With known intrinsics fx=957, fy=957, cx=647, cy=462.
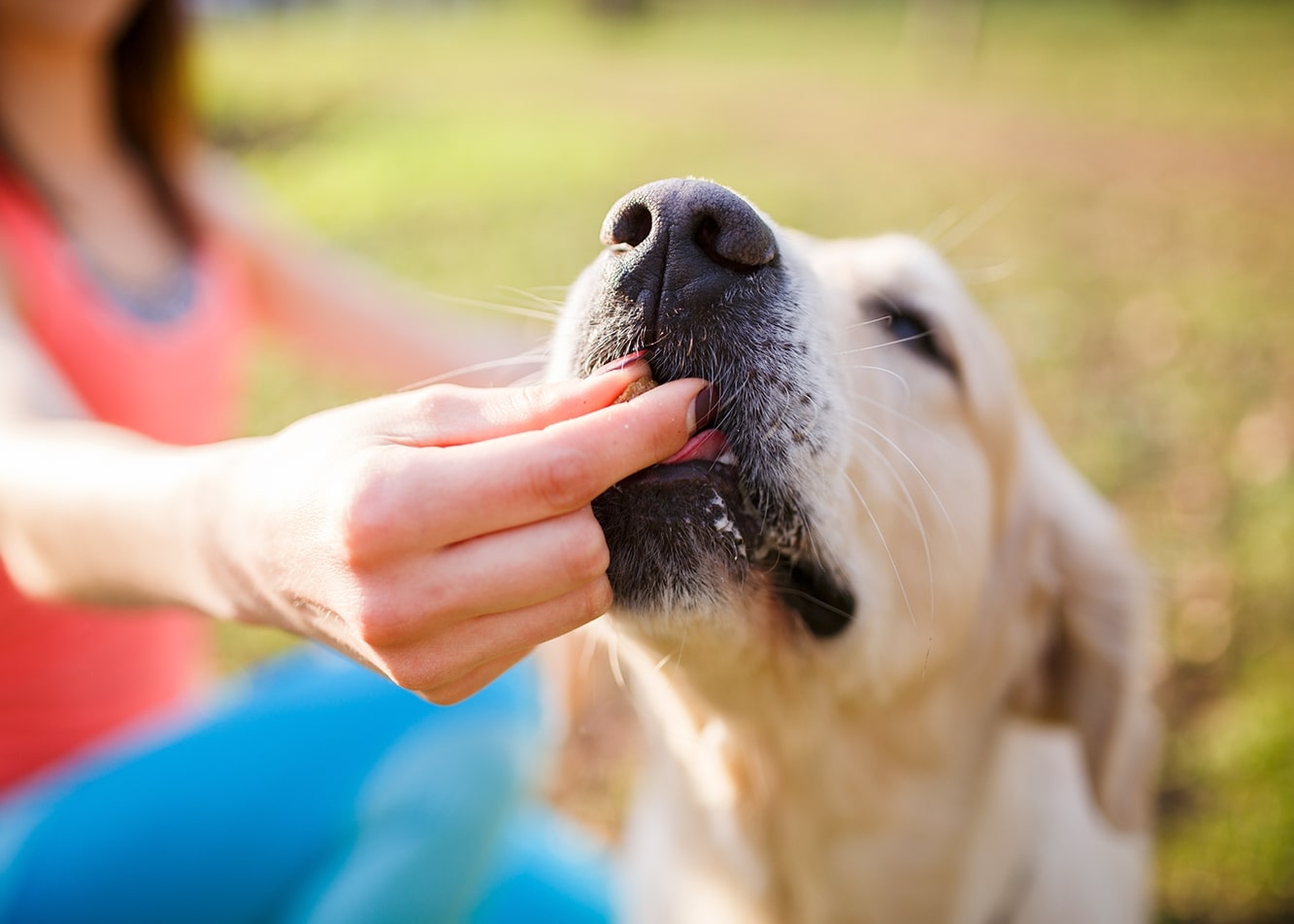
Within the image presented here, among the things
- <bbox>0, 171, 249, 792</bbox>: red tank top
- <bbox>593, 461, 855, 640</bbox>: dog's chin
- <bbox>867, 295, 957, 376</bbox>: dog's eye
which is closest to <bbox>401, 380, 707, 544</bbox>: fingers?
<bbox>593, 461, 855, 640</bbox>: dog's chin

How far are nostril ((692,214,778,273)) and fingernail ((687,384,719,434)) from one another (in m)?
0.18

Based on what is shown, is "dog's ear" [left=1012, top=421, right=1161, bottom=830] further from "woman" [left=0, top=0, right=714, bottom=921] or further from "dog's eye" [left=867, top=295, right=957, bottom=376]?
"woman" [left=0, top=0, right=714, bottom=921]

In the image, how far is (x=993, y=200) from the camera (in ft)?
29.8

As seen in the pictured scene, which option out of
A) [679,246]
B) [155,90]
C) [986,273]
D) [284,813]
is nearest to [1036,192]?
[986,273]

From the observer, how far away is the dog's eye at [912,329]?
195 cm

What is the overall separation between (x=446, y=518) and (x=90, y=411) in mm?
2231

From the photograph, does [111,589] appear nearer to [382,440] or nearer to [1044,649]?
[382,440]

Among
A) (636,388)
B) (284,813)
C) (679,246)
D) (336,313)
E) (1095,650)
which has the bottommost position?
(284,813)

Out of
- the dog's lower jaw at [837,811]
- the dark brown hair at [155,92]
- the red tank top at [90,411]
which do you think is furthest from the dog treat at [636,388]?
the dark brown hair at [155,92]

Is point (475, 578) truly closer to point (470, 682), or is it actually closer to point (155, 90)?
point (470, 682)

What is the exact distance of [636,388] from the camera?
4.22ft

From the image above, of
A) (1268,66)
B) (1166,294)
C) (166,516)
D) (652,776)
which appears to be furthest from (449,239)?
(1268,66)

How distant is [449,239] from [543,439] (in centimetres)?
887

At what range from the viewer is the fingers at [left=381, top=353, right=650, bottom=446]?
105 centimetres
